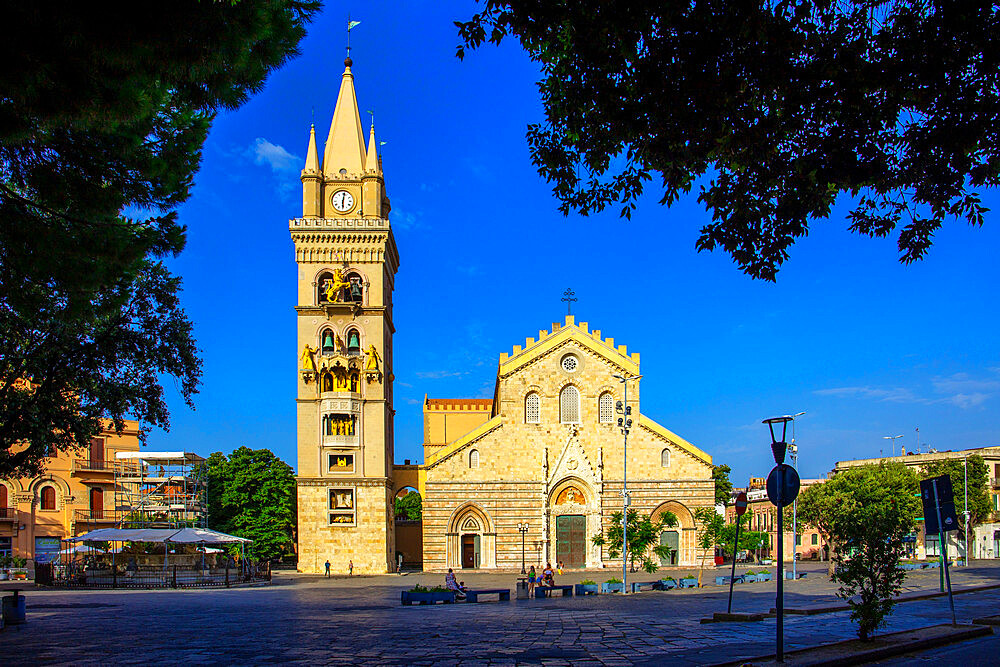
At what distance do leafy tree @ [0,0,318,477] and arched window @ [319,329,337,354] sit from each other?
94.8ft

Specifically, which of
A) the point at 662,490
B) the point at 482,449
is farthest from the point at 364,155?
the point at 662,490

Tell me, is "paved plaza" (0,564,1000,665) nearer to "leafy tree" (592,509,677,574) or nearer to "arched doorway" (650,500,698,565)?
"leafy tree" (592,509,677,574)

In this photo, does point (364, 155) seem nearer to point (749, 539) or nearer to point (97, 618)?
point (749, 539)

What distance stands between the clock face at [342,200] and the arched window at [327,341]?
7647mm

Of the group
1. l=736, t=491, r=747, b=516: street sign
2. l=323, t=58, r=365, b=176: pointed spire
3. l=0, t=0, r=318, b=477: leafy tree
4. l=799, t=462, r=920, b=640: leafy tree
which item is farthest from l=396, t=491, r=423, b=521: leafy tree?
l=799, t=462, r=920, b=640: leafy tree

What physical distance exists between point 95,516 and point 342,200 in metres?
25.9

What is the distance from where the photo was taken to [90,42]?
7586 mm

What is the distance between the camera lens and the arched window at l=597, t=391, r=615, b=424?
51.9m

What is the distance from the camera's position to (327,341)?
49.6 meters

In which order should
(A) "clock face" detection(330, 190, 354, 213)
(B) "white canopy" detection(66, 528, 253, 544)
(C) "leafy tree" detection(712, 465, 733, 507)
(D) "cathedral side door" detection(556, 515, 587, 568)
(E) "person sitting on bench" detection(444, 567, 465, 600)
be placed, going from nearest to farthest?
(E) "person sitting on bench" detection(444, 567, 465, 600) → (B) "white canopy" detection(66, 528, 253, 544) → (D) "cathedral side door" detection(556, 515, 587, 568) → (A) "clock face" detection(330, 190, 354, 213) → (C) "leafy tree" detection(712, 465, 733, 507)

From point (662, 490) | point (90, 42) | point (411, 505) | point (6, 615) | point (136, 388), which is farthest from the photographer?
point (411, 505)

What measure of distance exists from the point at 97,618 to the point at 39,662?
29.1 feet

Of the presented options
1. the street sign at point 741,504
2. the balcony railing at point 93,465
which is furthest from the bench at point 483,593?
the balcony railing at point 93,465

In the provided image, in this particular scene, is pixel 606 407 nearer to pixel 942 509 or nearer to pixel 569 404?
pixel 569 404
